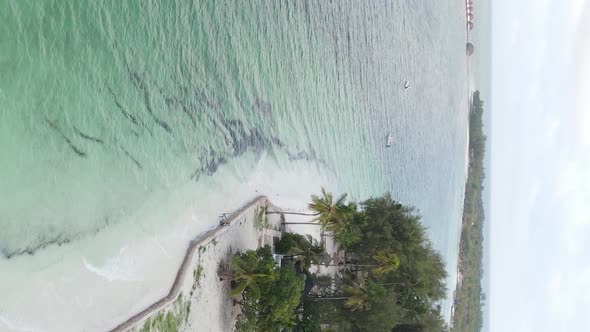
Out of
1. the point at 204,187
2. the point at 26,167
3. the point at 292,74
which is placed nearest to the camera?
the point at 26,167

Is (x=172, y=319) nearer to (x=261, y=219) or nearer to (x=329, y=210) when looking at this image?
(x=261, y=219)

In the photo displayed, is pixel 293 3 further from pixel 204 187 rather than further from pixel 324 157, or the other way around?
pixel 204 187

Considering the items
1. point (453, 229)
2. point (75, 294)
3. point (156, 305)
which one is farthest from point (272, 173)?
point (453, 229)

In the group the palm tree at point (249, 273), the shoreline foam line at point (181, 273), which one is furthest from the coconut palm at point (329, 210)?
the palm tree at point (249, 273)

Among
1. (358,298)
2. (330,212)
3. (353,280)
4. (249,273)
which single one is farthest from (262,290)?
(353,280)

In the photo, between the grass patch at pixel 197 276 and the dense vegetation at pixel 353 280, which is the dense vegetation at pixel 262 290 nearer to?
the dense vegetation at pixel 353 280
